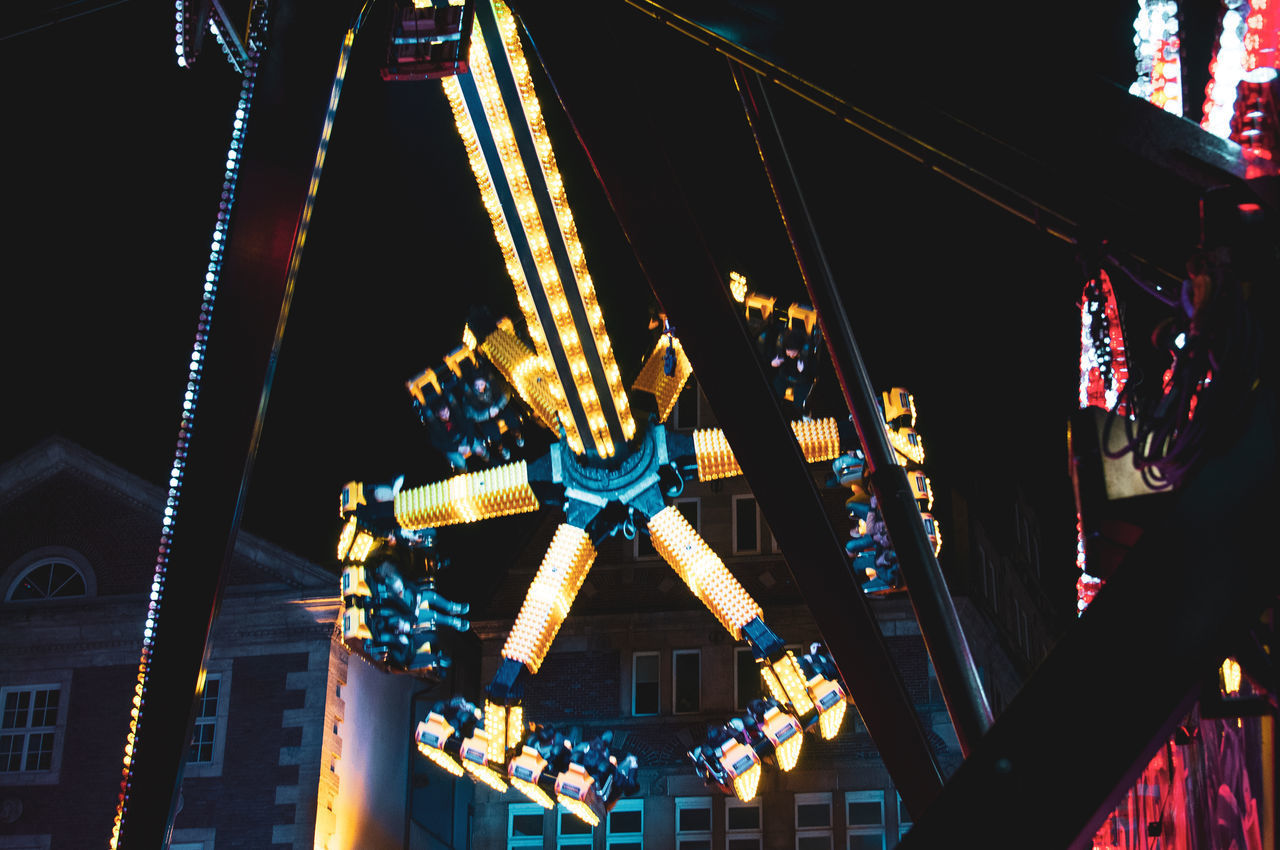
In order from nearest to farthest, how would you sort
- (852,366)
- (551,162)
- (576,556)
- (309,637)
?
(852,366)
(551,162)
(576,556)
(309,637)

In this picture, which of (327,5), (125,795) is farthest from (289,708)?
(327,5)

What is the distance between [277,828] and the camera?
20.0m

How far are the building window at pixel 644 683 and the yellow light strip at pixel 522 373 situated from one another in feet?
28.2

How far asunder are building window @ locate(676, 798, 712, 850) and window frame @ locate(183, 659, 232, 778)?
23.8 feet

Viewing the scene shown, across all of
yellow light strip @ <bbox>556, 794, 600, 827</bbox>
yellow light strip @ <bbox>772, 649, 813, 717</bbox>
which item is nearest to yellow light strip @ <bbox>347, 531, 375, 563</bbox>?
yellow light strip @ <bbox>556, 794, 600, 827</bbox>

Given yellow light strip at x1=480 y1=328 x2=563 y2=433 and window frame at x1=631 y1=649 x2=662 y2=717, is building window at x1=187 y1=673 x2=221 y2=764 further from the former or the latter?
yellow light strip at x1=480 y1=328 x2=563 y2=433

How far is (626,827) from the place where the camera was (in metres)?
20.1

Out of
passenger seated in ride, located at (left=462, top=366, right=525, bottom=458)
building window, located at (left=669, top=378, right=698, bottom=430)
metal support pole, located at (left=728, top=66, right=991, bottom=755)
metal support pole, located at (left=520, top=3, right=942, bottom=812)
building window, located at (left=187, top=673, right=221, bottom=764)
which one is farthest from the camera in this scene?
building window, located at (left=669, top=378, right=698, bottom=430)

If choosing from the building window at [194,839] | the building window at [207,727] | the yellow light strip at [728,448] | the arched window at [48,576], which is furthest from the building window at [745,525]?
the arched window at [48,576]

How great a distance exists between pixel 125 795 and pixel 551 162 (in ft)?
20.3

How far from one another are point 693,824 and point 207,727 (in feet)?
26.1

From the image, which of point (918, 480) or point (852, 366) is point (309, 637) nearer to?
point (918, 480)

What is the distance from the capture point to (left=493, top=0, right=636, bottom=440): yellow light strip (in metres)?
10.7

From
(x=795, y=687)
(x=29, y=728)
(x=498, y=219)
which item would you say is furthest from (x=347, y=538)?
(x=29, y=728)
